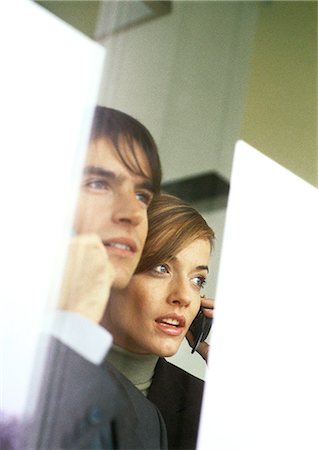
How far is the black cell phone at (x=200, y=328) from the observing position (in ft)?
4.37

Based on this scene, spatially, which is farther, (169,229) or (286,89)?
(286,89)

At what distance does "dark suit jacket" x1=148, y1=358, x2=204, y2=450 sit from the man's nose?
23 centimetres

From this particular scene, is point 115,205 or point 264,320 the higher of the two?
point 115,205

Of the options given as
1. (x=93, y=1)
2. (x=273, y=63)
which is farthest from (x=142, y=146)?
(x=273, y=63)

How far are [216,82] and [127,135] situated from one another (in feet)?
0.77

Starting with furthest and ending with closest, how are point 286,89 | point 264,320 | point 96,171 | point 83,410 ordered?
point 286,89
point 264,320
point 96,171
point 83,410

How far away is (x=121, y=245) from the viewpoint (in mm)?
1280

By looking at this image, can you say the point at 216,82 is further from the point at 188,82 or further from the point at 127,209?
the point at 127,209

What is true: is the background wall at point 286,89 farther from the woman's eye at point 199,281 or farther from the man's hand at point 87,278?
the man's hand at point 87,278

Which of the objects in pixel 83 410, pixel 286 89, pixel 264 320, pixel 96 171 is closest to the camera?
pixel 83 410

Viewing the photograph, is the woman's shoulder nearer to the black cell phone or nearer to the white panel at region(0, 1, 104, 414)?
the black cell phone

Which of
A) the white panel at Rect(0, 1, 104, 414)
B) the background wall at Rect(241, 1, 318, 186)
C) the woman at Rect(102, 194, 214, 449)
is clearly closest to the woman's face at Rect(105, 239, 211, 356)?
the woman at Rect(102, 194, 214, 449)

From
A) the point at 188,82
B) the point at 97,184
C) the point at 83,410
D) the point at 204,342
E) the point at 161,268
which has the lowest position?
the point at 83,410

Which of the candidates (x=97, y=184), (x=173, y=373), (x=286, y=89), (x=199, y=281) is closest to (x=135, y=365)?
(x=173, y=373)
